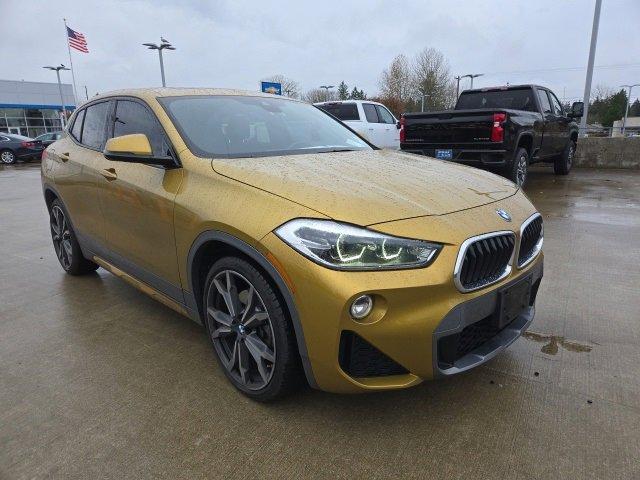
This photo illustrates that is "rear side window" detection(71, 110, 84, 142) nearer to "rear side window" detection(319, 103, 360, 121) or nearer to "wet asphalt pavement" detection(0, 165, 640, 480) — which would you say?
"wet asphalt pavement" detection(0, 165, 640, 480)

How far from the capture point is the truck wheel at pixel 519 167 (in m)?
7.64

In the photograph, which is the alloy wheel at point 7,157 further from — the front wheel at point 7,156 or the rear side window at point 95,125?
the rear side window at point 95,125

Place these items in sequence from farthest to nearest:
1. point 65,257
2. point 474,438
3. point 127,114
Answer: point 65,257 < point 127,114 < point 474,438

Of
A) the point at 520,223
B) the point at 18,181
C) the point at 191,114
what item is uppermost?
the point at 191,114

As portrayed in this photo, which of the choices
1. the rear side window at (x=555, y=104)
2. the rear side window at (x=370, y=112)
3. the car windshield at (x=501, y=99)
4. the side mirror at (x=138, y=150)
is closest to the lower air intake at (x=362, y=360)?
the side mirror at (x=138, y=150)

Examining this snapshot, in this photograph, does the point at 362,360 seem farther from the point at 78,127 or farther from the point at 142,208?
the point at 78,127

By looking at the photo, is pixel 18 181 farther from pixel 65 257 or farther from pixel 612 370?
pixel 612 370

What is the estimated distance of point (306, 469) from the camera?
2.04 m

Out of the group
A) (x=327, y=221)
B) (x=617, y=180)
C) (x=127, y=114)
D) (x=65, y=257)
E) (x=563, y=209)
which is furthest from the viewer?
(x=617, y=180)

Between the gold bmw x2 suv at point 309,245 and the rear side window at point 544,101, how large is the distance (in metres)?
6.90

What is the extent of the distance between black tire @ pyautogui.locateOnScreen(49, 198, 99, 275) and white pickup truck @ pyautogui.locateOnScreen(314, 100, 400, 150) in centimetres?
893

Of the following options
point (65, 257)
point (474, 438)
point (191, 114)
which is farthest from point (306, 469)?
point (65, 257)

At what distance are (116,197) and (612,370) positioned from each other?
3.23 metres

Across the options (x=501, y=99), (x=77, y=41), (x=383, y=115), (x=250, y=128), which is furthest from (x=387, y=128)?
(x=77, y=41)
